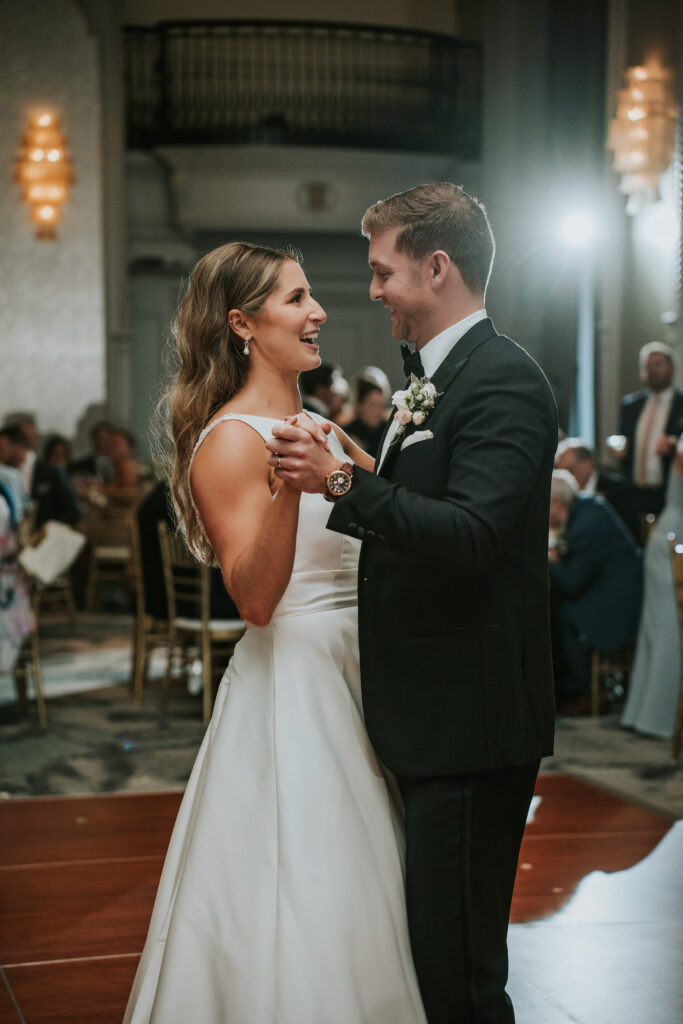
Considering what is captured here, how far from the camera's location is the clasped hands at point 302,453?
1.72m

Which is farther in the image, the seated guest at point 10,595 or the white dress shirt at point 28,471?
the white dress shirt at point 28,471

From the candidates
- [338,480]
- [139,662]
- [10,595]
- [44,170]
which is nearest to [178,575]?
[139,662]

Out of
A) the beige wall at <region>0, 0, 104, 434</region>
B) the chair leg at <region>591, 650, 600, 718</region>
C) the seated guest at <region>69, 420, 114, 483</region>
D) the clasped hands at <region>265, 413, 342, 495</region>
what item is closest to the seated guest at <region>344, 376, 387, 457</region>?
the chair leg at <region>591, 650, 600, 718</region>

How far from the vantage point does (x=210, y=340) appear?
2256 mm

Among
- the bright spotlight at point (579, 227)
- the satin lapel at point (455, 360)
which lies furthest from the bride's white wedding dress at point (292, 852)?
the bright spotlight at point (579, 227)

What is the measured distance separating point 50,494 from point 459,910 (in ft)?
24.0

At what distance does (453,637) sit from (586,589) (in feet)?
14.2

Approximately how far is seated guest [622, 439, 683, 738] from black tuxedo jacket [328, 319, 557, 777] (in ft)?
12.4

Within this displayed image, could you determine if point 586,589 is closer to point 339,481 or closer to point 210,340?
point 210,340

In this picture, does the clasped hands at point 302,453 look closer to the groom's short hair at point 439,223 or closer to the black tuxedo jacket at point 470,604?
the black tuxedo jacket at point 470,604

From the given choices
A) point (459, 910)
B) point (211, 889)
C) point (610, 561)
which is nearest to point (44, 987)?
point (211, 889)

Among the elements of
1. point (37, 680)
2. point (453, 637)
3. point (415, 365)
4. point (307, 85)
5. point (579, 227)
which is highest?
point (307, 85)

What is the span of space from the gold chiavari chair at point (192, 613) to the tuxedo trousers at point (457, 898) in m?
3.80

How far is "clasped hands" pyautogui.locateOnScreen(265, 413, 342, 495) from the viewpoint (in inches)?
67.9
